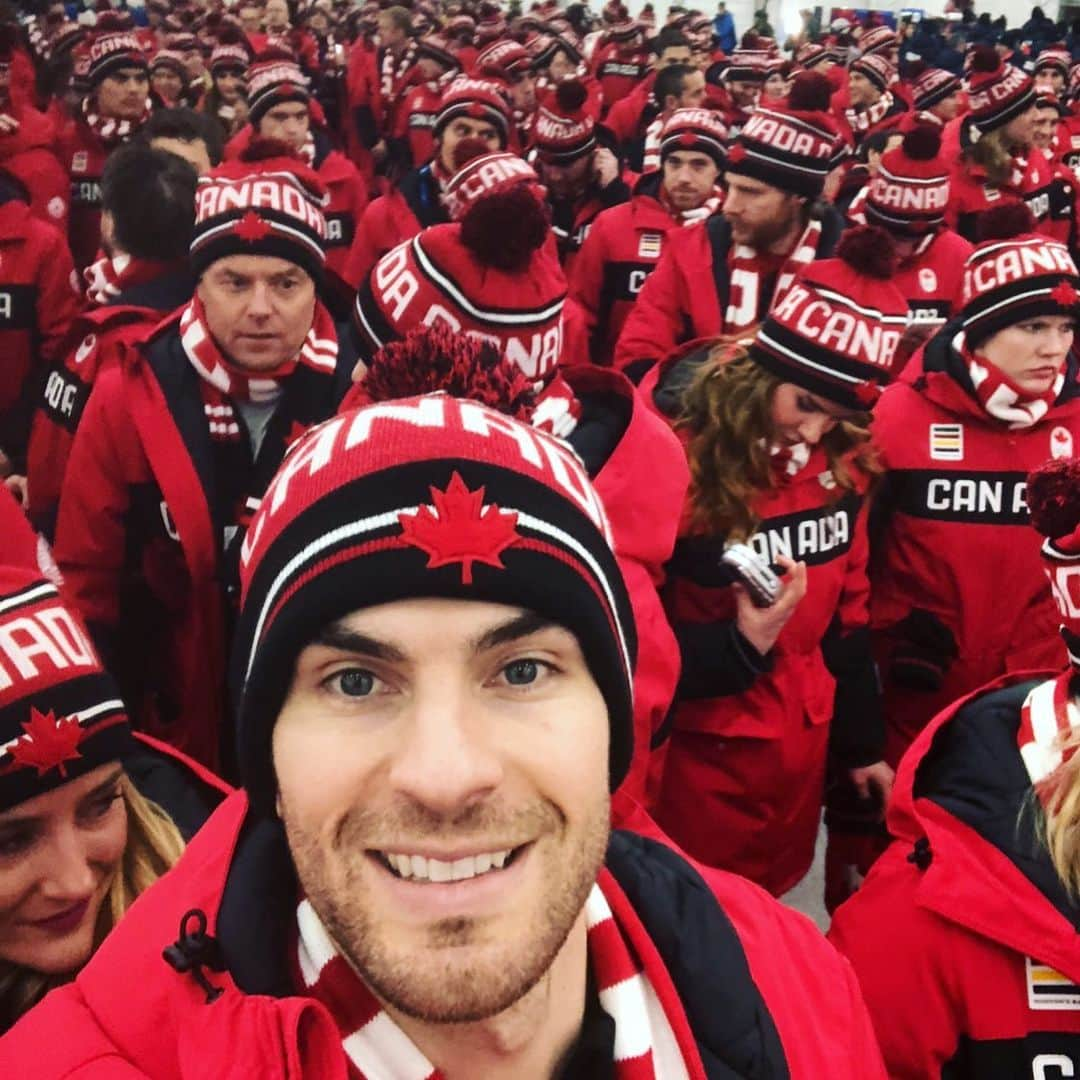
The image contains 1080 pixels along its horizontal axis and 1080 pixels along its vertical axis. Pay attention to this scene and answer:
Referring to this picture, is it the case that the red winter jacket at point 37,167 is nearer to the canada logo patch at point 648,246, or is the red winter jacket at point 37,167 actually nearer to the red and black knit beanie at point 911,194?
the canada logo patch at point 648,246

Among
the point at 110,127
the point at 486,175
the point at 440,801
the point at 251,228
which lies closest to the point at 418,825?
the point at 440,801

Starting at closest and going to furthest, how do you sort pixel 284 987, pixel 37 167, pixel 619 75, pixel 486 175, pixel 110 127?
1. pixel 284 987
2. pixel 486 175
3. pixel 37 167
4. pixel 110 127
5. pixel 619 75

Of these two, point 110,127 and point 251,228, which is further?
point 110,127

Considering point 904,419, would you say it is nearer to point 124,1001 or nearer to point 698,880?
point 698,880

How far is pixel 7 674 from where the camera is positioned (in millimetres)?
1648

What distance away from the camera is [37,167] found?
548 cm

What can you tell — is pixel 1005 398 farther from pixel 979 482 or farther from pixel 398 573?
pixel 398 573

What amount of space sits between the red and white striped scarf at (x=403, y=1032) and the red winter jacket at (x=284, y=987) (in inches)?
0.7

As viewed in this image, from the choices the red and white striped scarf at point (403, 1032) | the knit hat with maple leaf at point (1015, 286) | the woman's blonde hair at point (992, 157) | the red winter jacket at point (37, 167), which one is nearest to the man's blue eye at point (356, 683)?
the red and white striped scarf at point (403, 1032)

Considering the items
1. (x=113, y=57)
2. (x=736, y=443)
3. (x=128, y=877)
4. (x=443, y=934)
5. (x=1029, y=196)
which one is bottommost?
(x=1029, y=196)

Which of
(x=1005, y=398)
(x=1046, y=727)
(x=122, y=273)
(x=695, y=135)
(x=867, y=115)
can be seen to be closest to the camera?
(x=1046, y=727)

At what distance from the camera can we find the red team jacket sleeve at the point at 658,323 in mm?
4004

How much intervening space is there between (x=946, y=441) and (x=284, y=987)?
222cm

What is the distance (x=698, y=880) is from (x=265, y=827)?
49 centimetres
